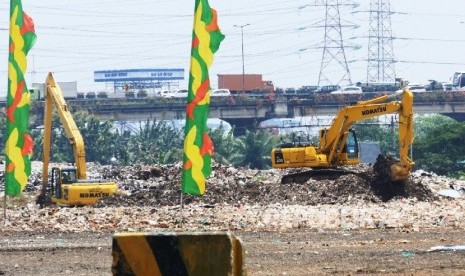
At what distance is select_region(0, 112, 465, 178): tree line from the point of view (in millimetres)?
90938

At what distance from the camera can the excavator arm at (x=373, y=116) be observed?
136 ft

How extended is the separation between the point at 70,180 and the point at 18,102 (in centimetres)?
1453

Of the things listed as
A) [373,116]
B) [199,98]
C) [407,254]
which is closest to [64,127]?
[373,116]

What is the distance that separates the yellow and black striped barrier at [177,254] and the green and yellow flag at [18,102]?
21.4 m

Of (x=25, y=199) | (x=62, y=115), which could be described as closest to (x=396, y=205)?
(x=62, y=115)

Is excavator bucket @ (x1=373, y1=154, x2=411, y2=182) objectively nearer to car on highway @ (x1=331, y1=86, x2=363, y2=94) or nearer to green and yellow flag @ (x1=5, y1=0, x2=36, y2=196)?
green and yellow flag @ (x1=5, y1=0, x2=36, y2=196)

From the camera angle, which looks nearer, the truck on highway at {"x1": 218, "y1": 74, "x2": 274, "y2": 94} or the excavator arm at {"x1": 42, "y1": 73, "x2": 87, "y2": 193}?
the excavator arm at {"x1": 42, "y1": 73, "x2": 87, "y2": 193}

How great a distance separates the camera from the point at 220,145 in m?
104

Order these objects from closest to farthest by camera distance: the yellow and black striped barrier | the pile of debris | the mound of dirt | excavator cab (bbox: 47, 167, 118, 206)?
the yellow and black striped barrier → the pile of debris → the mound of dirt → excavator cab (bbox: 47, 167, 118, 206)

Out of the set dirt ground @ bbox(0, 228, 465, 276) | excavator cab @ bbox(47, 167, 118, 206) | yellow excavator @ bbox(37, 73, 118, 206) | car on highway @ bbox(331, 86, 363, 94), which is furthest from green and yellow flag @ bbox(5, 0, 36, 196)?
car on highway @ bbox(331, 86, 363, 94)

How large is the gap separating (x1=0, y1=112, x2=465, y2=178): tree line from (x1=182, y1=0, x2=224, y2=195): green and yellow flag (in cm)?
5267

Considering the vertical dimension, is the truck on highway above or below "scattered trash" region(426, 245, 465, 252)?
above

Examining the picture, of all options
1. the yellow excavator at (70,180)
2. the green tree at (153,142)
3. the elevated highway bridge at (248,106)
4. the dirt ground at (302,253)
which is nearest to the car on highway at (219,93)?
the elevated highway bridge at (248,106)

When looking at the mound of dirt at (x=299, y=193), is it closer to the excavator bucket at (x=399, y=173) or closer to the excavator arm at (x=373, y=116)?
the excavator bucket at (x=399, y=173)
